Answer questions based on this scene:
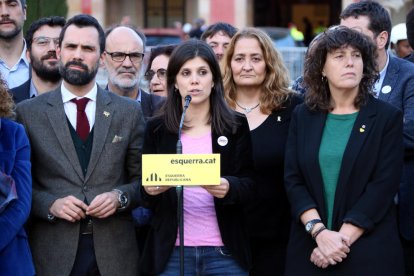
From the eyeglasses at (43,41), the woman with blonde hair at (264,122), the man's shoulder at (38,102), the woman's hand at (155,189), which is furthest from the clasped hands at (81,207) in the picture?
the eyeglasses at (43,41)

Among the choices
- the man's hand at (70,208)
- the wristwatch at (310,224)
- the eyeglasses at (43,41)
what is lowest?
the wristwatch at (310,224)

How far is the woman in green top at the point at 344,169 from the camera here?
4555mm

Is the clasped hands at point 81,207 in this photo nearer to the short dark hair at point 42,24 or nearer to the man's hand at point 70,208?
the man's hand at point 70,208

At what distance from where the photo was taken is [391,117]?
185 inches

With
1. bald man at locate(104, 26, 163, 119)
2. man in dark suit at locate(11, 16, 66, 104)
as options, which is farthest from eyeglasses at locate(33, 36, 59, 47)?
bald man at locate(104, 26, 163, 119)

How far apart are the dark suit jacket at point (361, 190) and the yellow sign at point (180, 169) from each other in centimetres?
75

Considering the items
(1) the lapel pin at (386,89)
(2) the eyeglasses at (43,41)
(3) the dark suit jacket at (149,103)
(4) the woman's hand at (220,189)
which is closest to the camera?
(4) the woman's hand at (220,189)

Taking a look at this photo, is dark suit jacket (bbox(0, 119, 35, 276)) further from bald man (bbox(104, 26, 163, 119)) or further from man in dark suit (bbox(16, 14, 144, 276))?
bald man (bbox(104, 26, 163, 119))

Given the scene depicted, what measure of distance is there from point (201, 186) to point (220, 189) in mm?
120

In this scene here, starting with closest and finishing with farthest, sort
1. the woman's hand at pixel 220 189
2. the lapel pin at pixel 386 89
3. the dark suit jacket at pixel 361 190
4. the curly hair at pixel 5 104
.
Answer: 1. the woman's hand at pixel 220 189
2. the dark suit jacket at pixel 361 190
3. the curly hair at pixel 5 104
4. the lapel pin at pixel 386 89

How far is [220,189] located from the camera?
175 inches

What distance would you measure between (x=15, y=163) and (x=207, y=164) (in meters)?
1.17

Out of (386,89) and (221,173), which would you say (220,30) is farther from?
(221,173)

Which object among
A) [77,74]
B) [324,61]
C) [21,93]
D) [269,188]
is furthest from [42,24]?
[324,61]
